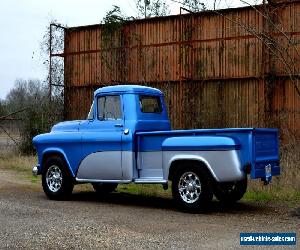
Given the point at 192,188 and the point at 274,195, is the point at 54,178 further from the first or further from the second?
the point at 274,195

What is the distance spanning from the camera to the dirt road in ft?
25.0

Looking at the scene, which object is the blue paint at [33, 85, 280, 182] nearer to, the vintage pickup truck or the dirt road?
the vintage pickup truck

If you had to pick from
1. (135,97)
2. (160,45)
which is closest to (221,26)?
(160,45)

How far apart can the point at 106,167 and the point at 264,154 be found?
3.30 metres

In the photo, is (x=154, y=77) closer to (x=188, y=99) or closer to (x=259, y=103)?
(x=188, y=99)

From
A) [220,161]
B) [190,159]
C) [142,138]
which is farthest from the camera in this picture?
[142,138]

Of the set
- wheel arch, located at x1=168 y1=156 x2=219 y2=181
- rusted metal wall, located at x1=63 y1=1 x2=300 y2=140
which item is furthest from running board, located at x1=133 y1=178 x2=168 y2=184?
rusted metal wall, located at x1=63 y1=1 x2=300 y2=140

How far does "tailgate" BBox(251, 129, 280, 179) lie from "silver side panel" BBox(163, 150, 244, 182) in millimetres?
294

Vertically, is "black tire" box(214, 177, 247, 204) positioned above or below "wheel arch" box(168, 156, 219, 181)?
below

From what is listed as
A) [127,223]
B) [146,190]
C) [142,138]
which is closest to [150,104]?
[142,138]

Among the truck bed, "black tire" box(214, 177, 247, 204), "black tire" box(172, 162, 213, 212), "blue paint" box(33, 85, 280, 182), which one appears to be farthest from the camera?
"black tire" box(214, 177, 247, 204)

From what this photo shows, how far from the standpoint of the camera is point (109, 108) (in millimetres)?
11703

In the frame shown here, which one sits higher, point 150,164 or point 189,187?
point 150,164

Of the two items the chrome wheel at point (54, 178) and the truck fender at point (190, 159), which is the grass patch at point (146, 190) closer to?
the chrome wheel at point (54, 178)
